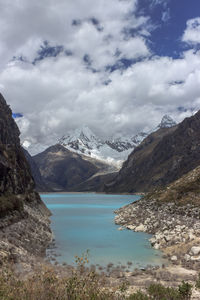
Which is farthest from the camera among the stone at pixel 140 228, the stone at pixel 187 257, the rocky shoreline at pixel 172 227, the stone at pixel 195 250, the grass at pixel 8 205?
the stone at pixel 140 228

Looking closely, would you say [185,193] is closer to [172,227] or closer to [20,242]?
[172,227]

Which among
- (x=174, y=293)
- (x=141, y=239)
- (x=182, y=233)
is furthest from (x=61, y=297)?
(x=141, y=239)

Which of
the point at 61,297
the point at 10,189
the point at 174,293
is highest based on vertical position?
the point at 10,189

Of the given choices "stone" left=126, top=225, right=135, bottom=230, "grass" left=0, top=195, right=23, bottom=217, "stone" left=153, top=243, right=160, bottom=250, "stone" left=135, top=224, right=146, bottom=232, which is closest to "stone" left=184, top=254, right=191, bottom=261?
"stone" left=153, top=243, right=160, bottom=250

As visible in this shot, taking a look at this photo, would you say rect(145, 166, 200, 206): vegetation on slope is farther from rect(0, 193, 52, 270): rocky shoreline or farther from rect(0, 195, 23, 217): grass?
rect(0, 195, 23, 217): grass

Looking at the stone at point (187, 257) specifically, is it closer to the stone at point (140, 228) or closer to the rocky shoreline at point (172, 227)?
the rocky shoreline at point (172, 227)

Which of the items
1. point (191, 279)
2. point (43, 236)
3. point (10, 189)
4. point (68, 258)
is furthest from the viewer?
point (10, 189)

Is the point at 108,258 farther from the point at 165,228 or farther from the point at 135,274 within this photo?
the point at 165,228

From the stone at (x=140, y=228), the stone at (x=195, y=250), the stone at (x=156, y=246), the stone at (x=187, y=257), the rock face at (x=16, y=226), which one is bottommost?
the stone at (x=156, y=246)

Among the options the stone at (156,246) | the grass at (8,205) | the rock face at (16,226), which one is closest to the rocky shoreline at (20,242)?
the rock face at (16,226)
